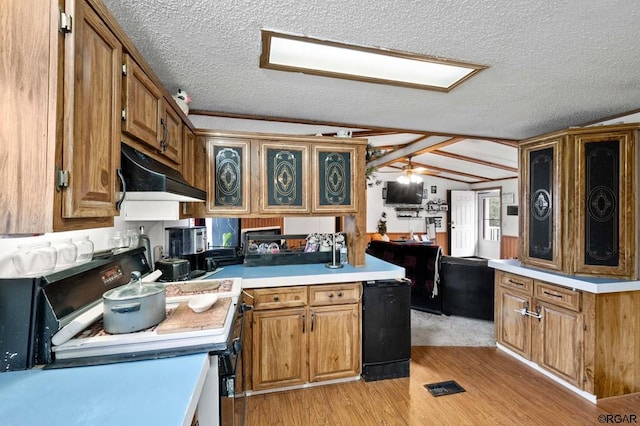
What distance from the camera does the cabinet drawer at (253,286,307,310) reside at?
2234mm

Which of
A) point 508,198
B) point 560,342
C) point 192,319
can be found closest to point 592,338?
point 560,342

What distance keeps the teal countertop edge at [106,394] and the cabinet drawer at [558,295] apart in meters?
2.67

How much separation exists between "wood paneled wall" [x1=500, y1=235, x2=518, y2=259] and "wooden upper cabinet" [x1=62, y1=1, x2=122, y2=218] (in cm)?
824

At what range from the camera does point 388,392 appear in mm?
2305

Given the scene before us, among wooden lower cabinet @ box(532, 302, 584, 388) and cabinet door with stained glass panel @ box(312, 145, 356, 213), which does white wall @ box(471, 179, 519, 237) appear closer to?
wooden lower cabinet @ box(532, 302, 584, 388)

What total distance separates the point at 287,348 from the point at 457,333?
218cm

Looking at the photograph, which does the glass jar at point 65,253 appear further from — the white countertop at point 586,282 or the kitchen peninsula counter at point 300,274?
the white countertop at point 586,282

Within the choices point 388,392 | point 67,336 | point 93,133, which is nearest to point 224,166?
point 93,133

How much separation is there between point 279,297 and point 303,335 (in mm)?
364

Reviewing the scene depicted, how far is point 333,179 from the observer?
267 centimetres

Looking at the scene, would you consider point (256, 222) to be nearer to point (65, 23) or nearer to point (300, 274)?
point (300, 274)

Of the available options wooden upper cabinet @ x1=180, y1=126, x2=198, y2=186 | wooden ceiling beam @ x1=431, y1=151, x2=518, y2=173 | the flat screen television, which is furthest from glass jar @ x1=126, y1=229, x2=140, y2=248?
the flat screen television

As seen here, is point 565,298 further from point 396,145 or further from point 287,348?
point 396,145

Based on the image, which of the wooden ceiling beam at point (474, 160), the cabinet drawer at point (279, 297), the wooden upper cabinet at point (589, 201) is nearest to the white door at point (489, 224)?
the wooden ceiling beam at point (474, 160)
